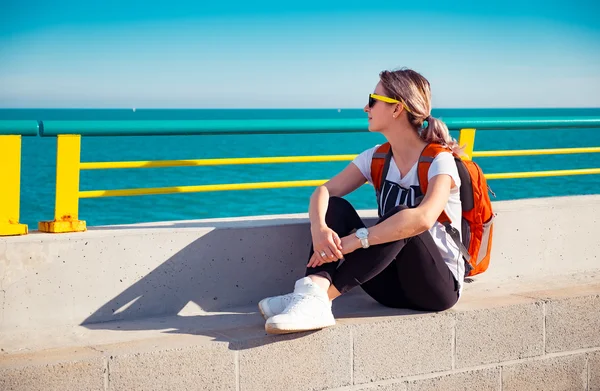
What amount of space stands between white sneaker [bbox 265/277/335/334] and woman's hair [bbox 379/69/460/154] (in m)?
0.94

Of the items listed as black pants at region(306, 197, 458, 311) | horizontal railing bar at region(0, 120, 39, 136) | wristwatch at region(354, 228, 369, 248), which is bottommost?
black pants at region(306, 197, 458, 311)

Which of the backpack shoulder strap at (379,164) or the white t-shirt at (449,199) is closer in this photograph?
the white t-shirt at (449,199)

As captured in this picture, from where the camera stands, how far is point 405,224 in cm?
366

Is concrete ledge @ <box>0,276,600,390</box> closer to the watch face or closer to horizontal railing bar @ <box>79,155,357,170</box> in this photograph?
the watch face

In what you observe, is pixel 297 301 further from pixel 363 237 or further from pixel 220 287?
pixel 220 287

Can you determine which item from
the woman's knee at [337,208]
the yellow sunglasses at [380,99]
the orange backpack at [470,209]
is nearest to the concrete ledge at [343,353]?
the orange backpack at [470,209]

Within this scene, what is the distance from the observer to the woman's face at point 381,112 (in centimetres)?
402

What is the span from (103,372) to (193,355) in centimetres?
37

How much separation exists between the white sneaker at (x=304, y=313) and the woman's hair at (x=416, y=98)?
0.94 metres

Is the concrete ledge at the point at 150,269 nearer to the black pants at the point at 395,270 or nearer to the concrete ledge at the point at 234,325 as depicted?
the concrete ledge at the point at 234,325

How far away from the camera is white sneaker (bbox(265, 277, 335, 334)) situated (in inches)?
137

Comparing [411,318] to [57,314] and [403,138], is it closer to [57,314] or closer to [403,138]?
[403,138]

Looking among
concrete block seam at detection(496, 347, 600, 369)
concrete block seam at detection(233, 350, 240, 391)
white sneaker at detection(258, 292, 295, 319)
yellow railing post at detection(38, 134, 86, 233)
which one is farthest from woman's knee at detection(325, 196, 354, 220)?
yellow railing post at detection(38, 134, 86, 233)

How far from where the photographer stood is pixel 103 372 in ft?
10.6
